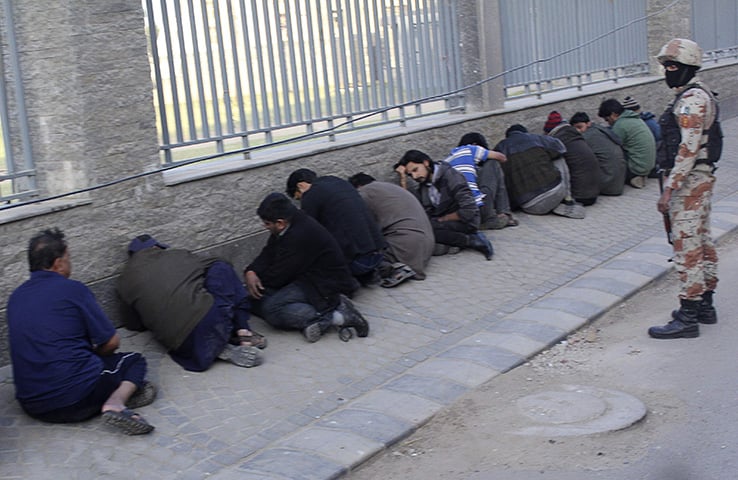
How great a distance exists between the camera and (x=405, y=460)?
5.23m

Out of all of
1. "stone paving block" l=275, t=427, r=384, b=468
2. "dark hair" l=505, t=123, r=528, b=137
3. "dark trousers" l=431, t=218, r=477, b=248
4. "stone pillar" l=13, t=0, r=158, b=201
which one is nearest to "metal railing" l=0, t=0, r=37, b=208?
"stone pillar" l=13, t=0, r=158, b=201

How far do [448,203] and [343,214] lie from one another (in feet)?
5.70

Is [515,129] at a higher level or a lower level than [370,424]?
higher

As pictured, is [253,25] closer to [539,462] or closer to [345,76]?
[345,76]

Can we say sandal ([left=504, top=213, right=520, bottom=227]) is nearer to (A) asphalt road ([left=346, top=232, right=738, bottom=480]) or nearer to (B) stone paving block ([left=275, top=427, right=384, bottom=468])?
(A) asphalt road ([left=346, top=232, right=738, bottom=480])

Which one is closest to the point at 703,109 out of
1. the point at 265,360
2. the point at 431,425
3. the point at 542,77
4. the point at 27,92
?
the point at 431,425

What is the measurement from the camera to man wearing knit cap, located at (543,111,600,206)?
10.9 meters

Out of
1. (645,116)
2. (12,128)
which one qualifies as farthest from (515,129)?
(12,128)

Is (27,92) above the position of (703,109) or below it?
above

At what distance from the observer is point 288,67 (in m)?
8.71

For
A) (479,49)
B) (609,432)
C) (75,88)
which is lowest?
(609,432)

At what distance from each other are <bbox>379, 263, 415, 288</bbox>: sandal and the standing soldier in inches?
84.7

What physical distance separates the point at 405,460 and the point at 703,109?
330cm

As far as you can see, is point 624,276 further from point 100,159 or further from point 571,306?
point 100,159
